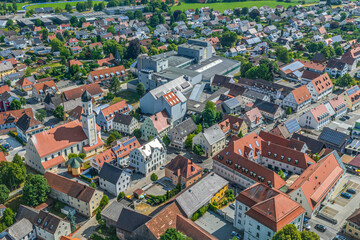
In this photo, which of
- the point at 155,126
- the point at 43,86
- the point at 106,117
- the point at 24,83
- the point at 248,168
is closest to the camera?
the point at 248,168

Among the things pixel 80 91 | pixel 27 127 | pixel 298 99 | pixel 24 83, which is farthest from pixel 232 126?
pixel 24 83

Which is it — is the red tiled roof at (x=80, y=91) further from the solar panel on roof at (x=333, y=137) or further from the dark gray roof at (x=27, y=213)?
the solar panel on roof at (x=333, y=137)

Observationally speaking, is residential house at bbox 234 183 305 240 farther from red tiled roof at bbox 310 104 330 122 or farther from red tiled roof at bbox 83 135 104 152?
red tiled roof at bbox 310 104 330 122

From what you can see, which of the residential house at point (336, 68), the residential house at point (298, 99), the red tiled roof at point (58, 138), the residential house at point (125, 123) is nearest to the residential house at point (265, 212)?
the residential house at point (125, 123)

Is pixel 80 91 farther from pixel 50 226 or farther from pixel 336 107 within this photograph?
pixel 336 107

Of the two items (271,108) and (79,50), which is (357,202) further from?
(79,50)

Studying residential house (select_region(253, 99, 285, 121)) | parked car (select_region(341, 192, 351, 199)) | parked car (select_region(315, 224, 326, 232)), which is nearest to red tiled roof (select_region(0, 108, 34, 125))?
residential house (select_region(253, 99, 285, 121))
